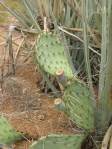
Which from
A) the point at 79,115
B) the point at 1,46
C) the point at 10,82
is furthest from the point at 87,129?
the point at 1,46

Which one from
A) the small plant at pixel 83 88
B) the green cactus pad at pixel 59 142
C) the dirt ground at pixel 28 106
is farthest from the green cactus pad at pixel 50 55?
the dirt ground at pixel 28 106

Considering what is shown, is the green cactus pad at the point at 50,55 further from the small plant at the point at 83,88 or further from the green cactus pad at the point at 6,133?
the green cactus pad at the point at 6,133

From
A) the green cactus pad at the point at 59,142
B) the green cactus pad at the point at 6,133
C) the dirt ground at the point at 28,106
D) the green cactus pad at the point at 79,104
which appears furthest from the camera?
the dirt ground at the point at 28,106

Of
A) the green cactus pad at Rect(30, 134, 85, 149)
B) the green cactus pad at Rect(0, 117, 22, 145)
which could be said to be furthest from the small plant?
the green cactus pad at Rect(0, 117, 22, 145)

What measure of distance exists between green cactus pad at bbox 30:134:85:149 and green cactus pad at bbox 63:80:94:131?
0.25 feet

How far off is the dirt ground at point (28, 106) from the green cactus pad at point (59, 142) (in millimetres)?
436

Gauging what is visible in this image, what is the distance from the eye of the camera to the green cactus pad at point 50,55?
2.33 m

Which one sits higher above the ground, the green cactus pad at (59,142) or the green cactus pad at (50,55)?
the green cactus pad at (50,55)

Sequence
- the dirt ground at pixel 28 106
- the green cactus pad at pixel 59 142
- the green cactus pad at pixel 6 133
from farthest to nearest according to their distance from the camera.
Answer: the dirt ground at pixel 28 106 → the green cactus pad at pixel 6 133 → the green cactus pad at pixel 59 142

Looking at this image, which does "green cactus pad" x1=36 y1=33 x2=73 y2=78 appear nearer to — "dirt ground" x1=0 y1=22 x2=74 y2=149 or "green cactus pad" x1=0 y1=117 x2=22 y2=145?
"green cactus pad" x1=0 y1=117 x2=22 y2=145

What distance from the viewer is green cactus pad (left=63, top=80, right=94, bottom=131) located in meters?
2.25

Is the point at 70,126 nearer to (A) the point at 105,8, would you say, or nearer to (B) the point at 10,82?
(B) the point at 10,82

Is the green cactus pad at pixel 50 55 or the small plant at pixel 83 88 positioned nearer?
the small plant at pixel 83 88

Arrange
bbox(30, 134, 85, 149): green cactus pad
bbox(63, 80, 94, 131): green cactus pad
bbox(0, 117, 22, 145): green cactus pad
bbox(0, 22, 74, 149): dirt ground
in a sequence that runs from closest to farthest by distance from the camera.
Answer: bbox(30, 134, 85, 149): green cactus pad < bbox(63, 80, 94, 131): green cactus pad < bbox(0, 117, 22, 145): green cactus pad < bbox(0, 22, 74, 149): dirt ground
